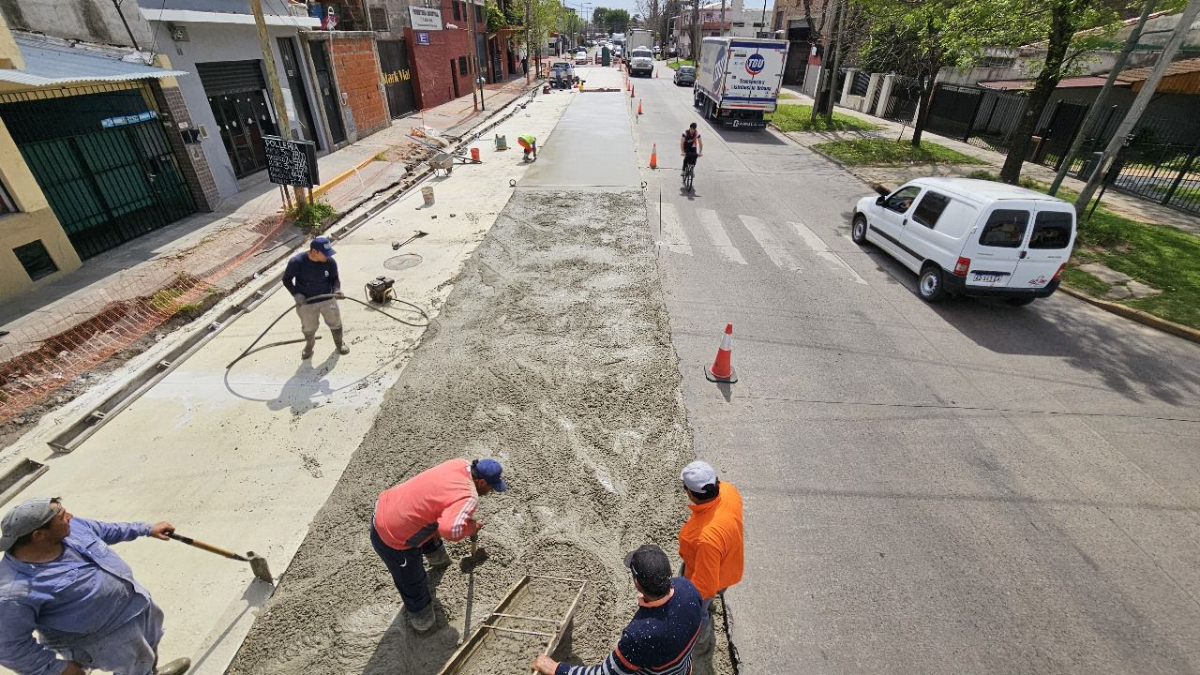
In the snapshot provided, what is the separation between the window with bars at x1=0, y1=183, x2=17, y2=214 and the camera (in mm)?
8617

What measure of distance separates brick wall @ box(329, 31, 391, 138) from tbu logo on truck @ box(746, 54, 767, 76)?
1619 cm

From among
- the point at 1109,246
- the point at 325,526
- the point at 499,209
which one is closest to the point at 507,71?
the point at 499,209

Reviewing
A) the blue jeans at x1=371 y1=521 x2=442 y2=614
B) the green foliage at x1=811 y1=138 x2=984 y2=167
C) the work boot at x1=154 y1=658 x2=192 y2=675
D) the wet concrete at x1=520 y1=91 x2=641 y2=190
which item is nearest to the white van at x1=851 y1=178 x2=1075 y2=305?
the wet concrete at x1=520 y1=91 x2=641 y2=190

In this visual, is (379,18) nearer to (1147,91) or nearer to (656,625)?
(1147,91)

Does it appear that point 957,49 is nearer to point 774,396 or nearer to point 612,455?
point 774,396

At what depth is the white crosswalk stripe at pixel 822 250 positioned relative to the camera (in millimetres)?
10402

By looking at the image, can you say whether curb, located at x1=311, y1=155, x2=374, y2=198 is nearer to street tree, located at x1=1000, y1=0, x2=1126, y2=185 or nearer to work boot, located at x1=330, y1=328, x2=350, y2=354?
work boot, located at x1=330, y1=328, x2=350, y2=354

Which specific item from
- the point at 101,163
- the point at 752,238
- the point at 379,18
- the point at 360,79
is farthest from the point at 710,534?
the point at 379,18

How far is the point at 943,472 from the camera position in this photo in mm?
5680

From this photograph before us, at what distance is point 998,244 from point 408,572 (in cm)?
957

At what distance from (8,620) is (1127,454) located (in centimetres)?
989

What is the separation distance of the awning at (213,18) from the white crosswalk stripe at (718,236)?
37.7 ft

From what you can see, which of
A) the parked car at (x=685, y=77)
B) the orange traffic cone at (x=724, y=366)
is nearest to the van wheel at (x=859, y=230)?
the orange traffic cone at (x=724, y=366)

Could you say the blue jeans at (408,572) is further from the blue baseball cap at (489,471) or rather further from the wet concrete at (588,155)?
the wet concrete at (588,155)
